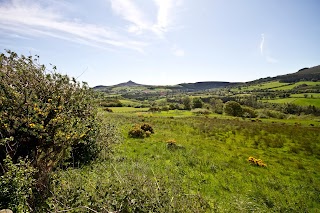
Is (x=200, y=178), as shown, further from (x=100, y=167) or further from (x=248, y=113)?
(x=248, y=113)

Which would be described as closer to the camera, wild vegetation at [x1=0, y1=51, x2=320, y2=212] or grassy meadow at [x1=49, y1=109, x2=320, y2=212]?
wild vegetation at [x1=0, y1=51, x2=320, y2=212]

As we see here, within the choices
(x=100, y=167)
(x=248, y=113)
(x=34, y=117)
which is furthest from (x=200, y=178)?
(x=248, y=113)

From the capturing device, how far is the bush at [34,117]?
7066mm

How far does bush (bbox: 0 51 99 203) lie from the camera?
23.2 ft

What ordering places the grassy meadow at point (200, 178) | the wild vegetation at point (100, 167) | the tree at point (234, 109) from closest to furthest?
1. the wild vegetation at point (100, 167)
2. the grassy meadow at point (200, 178)
3. the tree at point (234, 109)

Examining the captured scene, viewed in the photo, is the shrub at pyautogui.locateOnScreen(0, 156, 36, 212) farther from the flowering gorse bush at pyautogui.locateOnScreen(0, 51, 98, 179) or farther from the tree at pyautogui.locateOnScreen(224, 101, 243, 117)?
the tree at pyautogui.locateOnScreen(224, 101, 243, 117)

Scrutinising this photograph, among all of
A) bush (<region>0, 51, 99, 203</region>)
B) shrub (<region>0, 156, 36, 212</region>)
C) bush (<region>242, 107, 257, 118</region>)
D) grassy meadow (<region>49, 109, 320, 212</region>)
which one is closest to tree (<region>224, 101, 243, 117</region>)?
bush (<region>242, 107, 257, 118</region>)

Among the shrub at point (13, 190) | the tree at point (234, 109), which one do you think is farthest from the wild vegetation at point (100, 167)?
the tree at point (234, 109)

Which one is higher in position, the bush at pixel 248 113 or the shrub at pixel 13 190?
the shrub at pixel 13 190

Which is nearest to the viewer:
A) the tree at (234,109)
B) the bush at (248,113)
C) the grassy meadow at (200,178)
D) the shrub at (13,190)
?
the shrub at (13,190)

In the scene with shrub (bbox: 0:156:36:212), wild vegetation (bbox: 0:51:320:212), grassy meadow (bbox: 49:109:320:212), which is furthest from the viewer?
grassy meadow (bbox: 49:109:320:212)

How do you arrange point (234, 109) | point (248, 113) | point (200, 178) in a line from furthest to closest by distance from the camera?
point (234, 109)
point (248, 113)
point (200, 178)

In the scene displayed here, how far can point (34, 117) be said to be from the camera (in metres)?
7.32

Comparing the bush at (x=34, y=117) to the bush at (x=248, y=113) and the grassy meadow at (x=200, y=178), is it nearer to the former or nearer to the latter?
the grassy meadow at (x=200, y=178)
